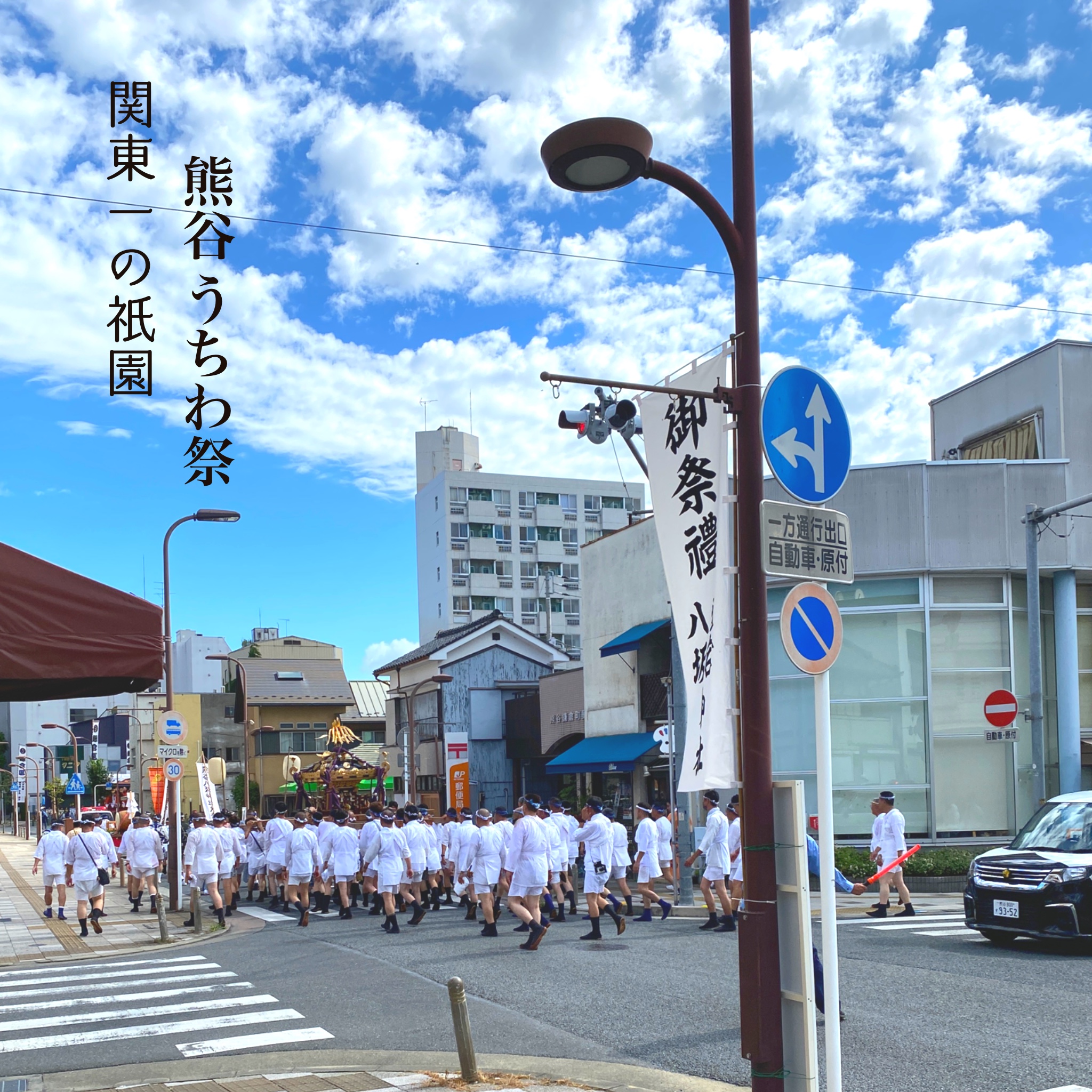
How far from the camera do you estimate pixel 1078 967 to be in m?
11.7

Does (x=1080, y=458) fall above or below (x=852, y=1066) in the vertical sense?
above

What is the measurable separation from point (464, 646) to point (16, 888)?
798 inches

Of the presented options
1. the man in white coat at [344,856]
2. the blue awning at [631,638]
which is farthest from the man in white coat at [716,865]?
the blue awning at [631,638]

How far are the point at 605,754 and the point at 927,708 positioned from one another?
29.0 ft

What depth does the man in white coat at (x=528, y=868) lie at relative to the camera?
→ 579 inches

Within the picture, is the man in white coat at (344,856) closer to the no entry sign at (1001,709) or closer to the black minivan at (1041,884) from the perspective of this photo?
the black minivan at (1041,884)

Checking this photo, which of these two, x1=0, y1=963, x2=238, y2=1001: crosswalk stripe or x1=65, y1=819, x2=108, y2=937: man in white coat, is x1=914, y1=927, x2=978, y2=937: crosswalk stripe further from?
x1=65, y1=819, x2=108, y2=937: man in white coat

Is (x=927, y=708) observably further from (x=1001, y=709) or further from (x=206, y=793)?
(x=206, y=793)

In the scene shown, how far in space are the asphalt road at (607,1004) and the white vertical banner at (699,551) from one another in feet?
9.46

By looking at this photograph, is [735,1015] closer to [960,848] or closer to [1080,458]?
[960,848]

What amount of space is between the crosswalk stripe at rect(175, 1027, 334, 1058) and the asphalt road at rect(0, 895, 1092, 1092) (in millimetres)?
45

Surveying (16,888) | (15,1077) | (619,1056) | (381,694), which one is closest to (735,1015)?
(619,1056)

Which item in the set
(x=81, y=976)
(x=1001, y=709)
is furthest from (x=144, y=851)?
(x=1001, y=709)

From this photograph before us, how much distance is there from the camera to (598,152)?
19.4 ft
